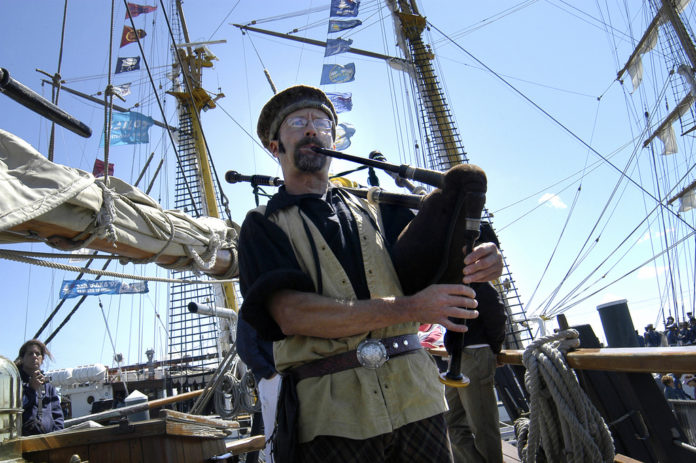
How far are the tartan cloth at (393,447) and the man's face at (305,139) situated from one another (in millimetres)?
838

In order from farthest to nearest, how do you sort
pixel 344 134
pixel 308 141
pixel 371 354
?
pixel 344 134
pixel 308 141
pixel 371 354

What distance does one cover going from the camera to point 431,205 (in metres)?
1.29

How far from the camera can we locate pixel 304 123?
1577mm

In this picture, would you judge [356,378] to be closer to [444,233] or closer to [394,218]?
[444,233]

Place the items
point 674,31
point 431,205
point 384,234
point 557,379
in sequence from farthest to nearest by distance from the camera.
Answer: point 674,31 < point 557,379 < point 384,234 < point 431,205

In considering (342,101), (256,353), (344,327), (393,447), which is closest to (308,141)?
(344,327)

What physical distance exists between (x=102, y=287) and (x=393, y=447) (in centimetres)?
1735

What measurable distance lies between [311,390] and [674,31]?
25.4 meters

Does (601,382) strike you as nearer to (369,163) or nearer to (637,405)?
(637,405)

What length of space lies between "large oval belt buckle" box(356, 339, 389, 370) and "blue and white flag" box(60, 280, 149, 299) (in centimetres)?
1431

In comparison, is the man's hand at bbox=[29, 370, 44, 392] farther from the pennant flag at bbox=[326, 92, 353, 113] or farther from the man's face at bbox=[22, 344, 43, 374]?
the pennant flag at bbox=[326, 92, 353, 113]

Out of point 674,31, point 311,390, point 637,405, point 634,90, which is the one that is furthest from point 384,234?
point 634,90

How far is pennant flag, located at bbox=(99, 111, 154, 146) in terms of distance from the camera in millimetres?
12599

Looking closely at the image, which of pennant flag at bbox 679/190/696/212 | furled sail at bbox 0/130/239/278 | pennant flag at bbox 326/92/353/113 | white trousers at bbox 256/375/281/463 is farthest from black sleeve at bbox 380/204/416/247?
pennant flag at bbox 679/190/696/212
